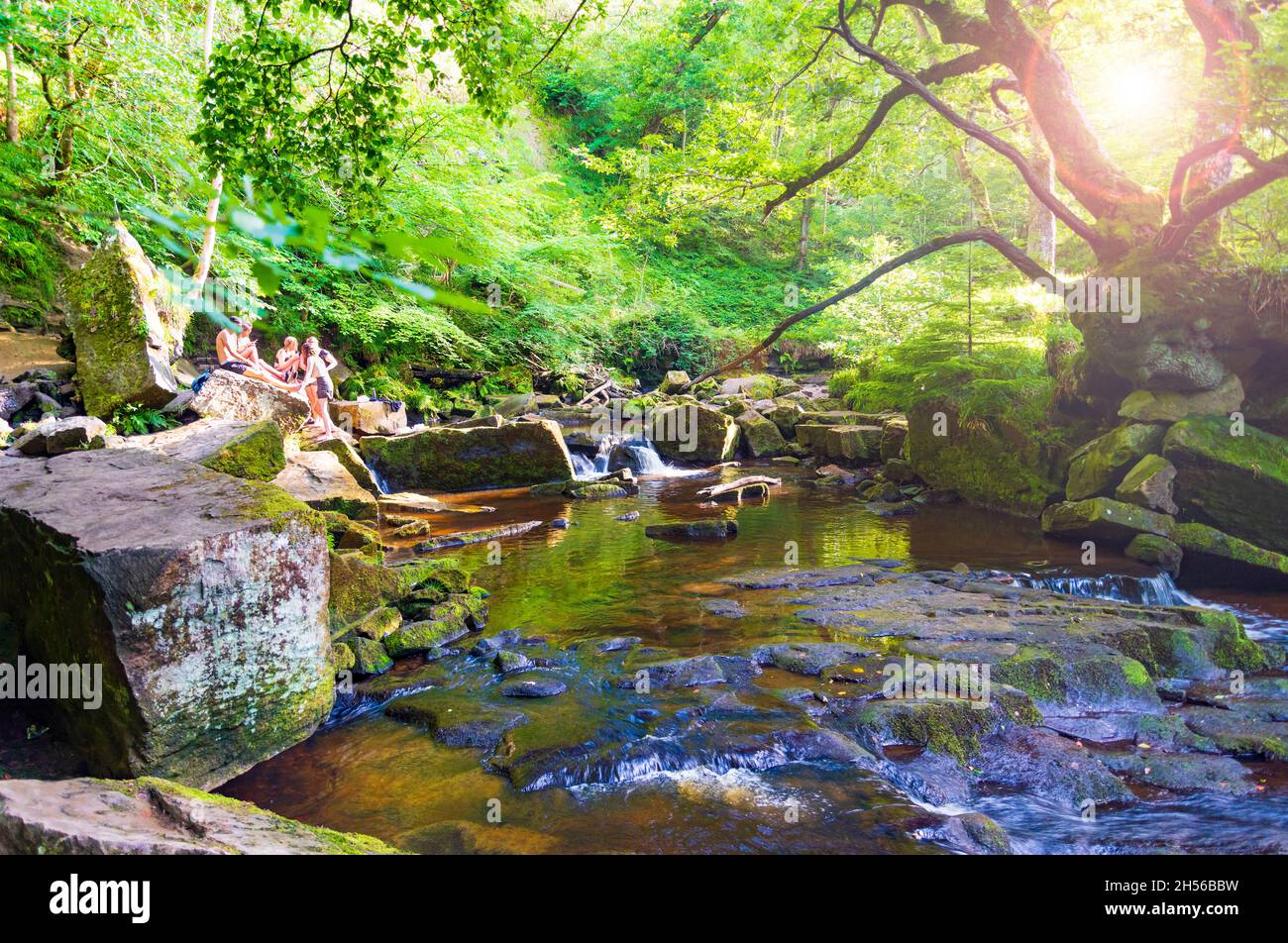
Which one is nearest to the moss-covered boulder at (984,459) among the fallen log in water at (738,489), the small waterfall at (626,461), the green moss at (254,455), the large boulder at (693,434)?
the fallen log in water at (738,489)

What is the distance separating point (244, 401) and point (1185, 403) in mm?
13647

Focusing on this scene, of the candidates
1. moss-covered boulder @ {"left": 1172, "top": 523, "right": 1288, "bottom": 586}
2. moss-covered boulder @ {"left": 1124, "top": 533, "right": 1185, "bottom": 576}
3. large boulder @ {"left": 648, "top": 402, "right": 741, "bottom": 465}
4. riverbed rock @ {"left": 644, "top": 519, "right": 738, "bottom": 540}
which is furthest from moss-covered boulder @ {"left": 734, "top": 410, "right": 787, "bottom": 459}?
moss-covered boulder @ {"left": 1172, "top": 523, "right": 1288, "bottom": 586}

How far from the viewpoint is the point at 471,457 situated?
13.7 metres

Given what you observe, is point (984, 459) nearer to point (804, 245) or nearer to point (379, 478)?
point (379, 478)

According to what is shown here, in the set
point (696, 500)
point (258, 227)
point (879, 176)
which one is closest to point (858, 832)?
point (258, 227)

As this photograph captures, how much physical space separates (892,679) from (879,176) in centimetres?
1000

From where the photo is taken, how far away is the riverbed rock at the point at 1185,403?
28.6 ft

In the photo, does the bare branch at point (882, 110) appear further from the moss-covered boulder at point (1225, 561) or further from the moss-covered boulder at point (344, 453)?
the moss-covered boulder at point (344, 453)

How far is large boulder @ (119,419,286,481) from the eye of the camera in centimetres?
694

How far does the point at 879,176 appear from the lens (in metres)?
12.3

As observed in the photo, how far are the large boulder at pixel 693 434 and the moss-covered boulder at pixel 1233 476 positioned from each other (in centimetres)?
916

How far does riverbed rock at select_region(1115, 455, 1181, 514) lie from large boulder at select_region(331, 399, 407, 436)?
40.9 feet

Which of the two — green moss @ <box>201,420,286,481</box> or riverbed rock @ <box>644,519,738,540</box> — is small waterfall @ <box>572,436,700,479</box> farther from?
green moss @ <box>201,420,286,481</box>
